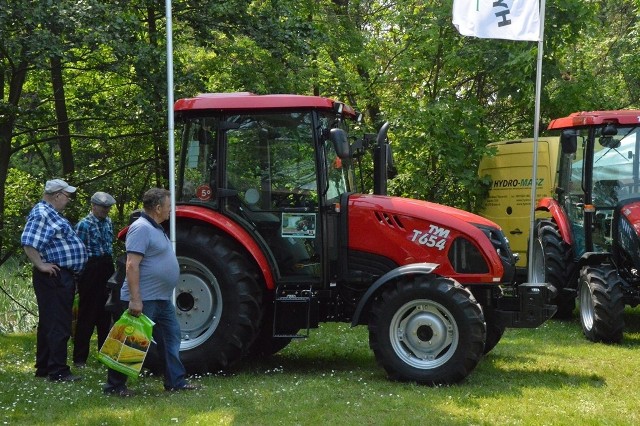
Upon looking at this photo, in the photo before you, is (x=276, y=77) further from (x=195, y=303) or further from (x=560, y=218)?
(x=195, y=303)

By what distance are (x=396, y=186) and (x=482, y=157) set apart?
65.7 inches

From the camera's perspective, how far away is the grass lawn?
6.89 metres

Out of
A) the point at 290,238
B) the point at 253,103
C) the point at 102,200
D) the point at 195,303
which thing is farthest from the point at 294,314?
the point at 102,200

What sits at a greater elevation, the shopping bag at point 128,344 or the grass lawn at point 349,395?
the shopping bag at point 128,344

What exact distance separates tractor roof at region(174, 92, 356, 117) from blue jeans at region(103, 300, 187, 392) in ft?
6.49

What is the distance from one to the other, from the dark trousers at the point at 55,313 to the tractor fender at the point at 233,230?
1.16 m

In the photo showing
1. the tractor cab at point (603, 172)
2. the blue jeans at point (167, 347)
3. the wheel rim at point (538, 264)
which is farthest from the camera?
the wheel rim at point (538, 264)

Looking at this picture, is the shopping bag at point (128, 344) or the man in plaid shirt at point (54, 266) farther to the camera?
the man in plaid shirt at point (54, 266)

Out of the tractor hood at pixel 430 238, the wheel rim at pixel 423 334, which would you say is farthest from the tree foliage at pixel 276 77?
the wheel rim at pixel 423 334

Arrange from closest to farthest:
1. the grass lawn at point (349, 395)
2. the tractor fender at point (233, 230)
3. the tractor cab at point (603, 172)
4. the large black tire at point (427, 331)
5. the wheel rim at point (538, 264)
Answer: the grass lawn at point (349, 395), the large black tire at point (427, 331), the tractor fender at point (233, 230), the tractor cab at point (603, 172), the wheel rim at point (538, 264)

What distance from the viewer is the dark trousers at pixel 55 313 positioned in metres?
8.42

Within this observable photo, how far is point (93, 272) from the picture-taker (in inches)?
368

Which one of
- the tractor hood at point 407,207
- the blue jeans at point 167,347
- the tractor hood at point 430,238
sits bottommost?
the blue jeans at point 167,347

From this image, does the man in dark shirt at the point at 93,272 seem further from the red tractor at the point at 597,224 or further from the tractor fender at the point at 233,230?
the red tractor at the point at 597,224
